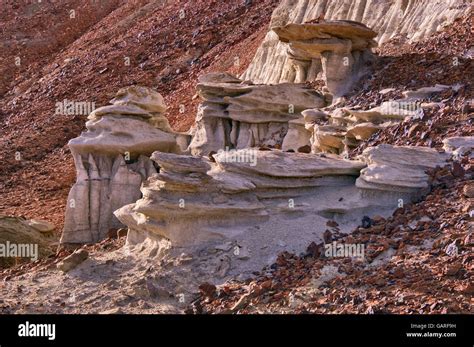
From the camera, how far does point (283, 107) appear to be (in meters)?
23.5

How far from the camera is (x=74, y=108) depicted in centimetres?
4003

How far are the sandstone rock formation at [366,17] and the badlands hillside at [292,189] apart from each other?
0.05 metres

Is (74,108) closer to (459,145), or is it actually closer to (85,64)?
(85,64)

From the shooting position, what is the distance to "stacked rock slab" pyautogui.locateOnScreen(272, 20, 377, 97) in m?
22.4

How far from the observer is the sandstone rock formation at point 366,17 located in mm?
22844

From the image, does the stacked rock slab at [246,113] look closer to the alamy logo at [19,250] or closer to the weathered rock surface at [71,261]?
the alamy logo at [19,250]

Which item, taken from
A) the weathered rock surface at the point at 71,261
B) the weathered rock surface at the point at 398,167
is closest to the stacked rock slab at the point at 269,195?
the weathered rock surface at the point at 398,167

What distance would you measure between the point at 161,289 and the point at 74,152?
755cm

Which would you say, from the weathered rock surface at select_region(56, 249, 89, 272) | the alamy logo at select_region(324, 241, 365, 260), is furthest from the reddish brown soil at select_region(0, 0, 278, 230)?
the alamy logo at select_region(324, 241, 365, 260)

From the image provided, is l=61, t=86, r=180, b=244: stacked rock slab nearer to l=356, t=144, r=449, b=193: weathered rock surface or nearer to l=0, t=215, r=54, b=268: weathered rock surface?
l=0, t=215, r=54, b=268: weathered rock surface

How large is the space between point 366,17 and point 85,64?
21.5 meters

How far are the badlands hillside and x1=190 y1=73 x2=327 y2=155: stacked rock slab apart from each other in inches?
1.7

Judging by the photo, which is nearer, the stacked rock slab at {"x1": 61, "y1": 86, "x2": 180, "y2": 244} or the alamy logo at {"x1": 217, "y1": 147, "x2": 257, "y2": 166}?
the alamy logo at {"x1": 217, "y1": 147, "x2": 257, "y2": 166}

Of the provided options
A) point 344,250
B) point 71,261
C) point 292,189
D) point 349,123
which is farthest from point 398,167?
point 71,261
